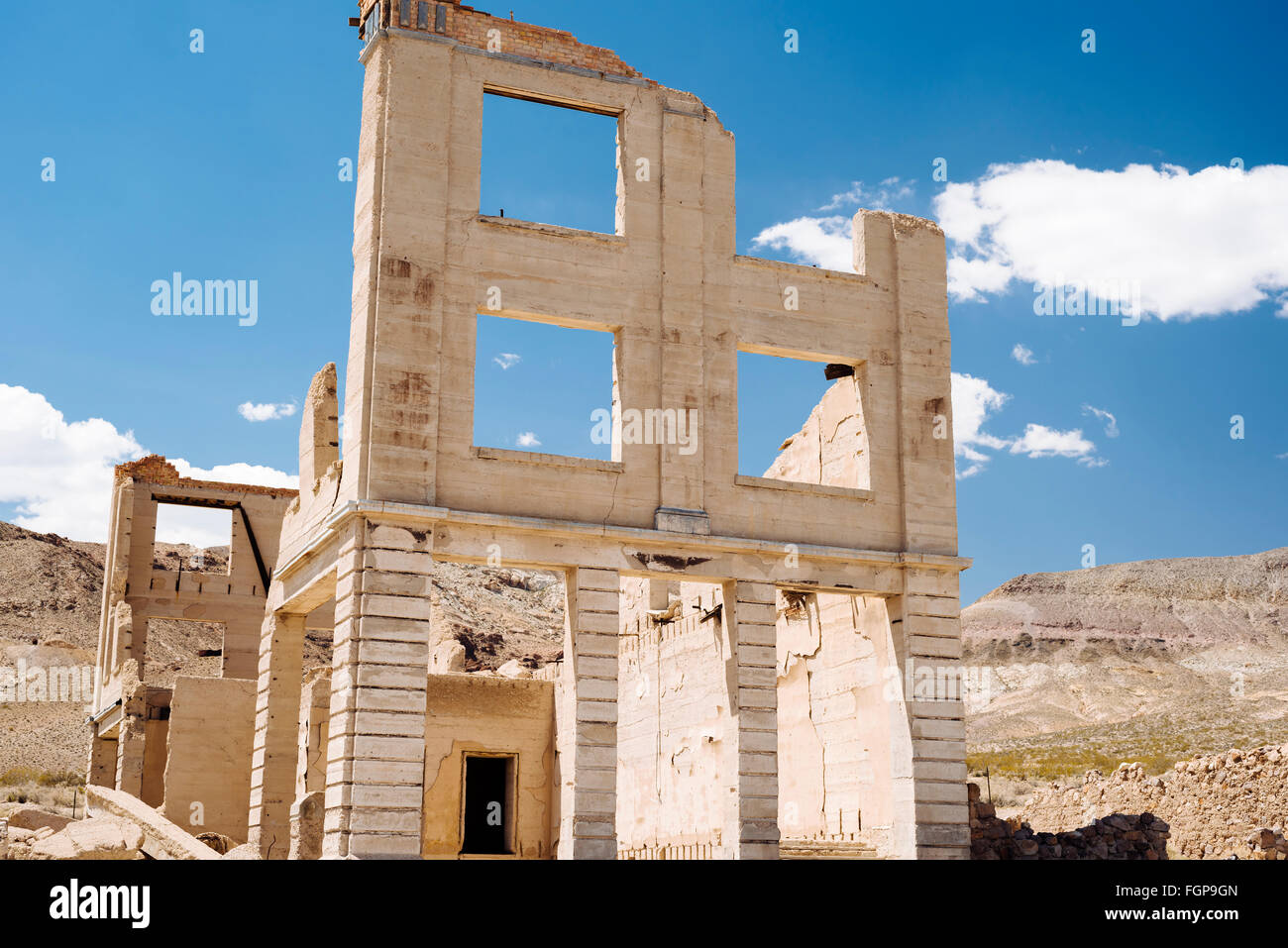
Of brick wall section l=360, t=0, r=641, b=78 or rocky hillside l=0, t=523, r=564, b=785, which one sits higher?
brick wall section l=360, t=0, r=641, b=78

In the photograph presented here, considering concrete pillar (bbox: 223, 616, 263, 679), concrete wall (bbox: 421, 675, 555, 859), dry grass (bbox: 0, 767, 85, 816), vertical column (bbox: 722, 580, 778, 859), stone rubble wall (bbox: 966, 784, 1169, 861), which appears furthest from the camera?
dry grass (bbox: 0, 767, 85, 816)

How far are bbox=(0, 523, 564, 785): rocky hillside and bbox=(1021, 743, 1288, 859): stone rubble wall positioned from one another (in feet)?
69.7

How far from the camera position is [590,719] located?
15.6m

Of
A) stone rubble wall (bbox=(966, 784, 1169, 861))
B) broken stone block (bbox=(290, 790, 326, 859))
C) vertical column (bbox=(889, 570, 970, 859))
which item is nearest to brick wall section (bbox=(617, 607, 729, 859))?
vertical column (bbox=(889, 570, 970, 859))

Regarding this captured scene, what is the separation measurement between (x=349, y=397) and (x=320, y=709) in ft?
23.2

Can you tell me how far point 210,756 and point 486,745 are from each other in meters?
4.97

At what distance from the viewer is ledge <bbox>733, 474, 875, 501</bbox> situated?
1727 cm

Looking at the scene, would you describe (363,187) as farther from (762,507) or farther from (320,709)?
(320,709)

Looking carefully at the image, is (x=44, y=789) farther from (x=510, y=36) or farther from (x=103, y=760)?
(x=510, y=36)

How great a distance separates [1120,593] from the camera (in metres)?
79.6

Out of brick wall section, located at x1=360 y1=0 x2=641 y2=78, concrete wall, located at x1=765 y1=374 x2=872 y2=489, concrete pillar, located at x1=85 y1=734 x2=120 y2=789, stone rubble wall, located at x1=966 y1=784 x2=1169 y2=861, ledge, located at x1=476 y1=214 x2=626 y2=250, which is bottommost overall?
stone rubble wall, located at x1=966 y1=784 x2=1169 y2=861

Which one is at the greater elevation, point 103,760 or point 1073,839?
point 103,760

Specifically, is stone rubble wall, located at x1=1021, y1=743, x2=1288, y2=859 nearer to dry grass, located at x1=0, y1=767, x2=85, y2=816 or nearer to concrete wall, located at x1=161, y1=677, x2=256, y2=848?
concrete wall, located at x1=161, y1=677, x2=256, y2=848

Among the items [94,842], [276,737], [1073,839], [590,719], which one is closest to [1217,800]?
[1073,839]
